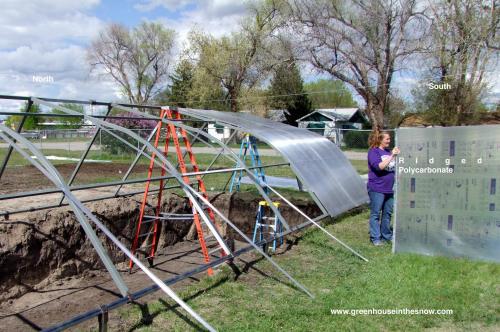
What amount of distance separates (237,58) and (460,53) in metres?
19.5

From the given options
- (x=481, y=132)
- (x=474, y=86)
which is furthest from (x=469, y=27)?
(x=481, y=132)

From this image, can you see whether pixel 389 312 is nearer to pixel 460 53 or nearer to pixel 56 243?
pixel 56 243

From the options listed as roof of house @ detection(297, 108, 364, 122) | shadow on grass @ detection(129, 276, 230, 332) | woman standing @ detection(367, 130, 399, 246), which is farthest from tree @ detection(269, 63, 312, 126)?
shadow on grass @ detection(129, 276, 230, 332)

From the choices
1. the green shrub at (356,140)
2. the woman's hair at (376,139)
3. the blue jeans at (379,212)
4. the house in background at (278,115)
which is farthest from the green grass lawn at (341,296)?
the house in background at (278,115)

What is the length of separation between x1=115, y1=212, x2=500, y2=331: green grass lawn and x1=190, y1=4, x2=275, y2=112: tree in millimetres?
28049

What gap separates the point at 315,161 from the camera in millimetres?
7879

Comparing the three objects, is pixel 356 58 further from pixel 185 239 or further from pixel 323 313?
pixel 323 313

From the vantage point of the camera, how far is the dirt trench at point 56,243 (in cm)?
549

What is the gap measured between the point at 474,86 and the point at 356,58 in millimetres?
7888

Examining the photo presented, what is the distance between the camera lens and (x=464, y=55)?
17094 millimetres

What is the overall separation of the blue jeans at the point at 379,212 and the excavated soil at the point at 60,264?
8.95 feet

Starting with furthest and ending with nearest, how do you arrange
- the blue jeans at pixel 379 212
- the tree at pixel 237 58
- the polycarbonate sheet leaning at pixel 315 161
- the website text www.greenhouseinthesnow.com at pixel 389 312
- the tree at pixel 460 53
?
the tree at pixel 237 58 < the tree at pixel 460 53 < the polycarbonate sheet leaning at pixel 315 161 < the blue jeans at pixel 379 212 < the website text www.greenhouseinthesnow.com at pixel 389 312

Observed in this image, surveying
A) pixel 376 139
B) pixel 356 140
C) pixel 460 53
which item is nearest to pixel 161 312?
pixel 376 139

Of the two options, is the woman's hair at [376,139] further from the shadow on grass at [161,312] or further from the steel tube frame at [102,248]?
the steel tube frame at [102,248]
